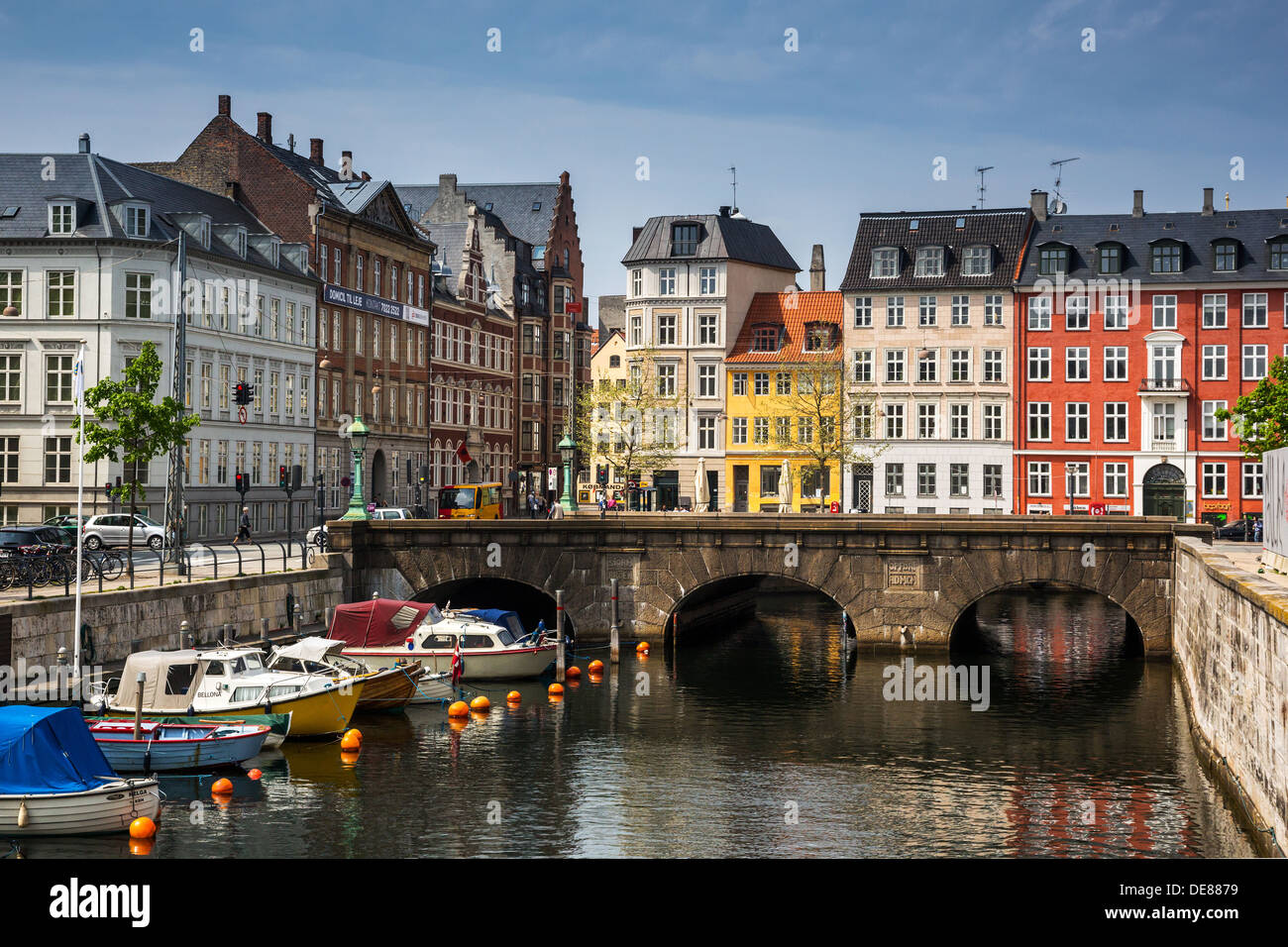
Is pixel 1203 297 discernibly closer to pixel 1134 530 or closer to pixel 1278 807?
pixel 1134 530

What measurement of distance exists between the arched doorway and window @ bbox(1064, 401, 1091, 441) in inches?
175

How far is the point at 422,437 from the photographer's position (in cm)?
9956

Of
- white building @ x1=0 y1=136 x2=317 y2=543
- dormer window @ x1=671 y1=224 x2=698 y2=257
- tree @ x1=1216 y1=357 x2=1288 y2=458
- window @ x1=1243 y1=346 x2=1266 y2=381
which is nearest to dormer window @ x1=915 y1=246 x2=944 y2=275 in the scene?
dormer window @ x1=671 y1=224 x2=698 y2=257

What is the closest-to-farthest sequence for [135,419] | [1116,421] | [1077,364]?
[135,419], [1116,421], [1077,364]

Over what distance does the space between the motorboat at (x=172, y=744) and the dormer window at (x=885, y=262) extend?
64675mm

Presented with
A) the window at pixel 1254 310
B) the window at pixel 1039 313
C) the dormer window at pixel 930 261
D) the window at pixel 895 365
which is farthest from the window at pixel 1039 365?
the window at pixel 1254 310

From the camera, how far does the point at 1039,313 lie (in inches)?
3501

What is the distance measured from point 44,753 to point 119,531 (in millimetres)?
34831

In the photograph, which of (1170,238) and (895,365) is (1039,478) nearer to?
(895,365)

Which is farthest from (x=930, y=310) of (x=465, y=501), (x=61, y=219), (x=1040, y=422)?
(x=61, y=219)

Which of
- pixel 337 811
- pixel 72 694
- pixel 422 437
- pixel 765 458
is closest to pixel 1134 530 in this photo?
pixel 337 811

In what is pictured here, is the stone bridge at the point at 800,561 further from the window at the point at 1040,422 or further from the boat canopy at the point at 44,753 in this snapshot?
the window at the point at 1040,422

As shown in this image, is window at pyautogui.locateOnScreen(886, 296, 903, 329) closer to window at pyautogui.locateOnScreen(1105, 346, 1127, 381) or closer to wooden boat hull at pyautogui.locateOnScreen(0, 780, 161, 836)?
window at pyautogui.locateOnScreen(1105, 346, 1127, 381)

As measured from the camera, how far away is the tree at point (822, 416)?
8869 centimetres
